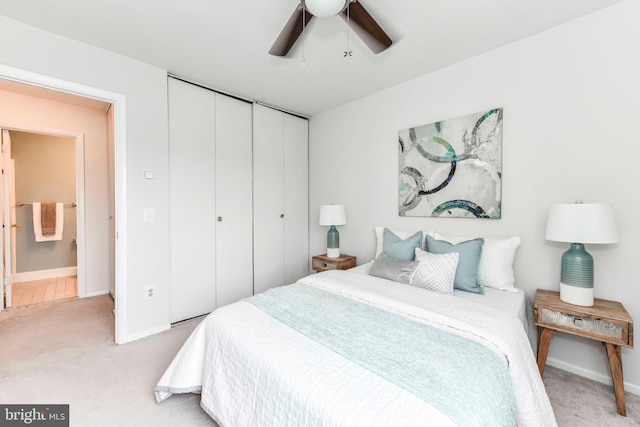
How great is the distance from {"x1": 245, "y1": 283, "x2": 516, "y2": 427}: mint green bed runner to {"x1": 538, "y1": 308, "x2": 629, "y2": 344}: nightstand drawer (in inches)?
34.7

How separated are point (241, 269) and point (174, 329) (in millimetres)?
920

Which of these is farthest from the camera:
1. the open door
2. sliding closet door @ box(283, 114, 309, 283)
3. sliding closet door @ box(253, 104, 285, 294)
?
sliding closet door @ box(283, 114, 309, 283)

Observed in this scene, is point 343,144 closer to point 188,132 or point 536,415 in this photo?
point 188,132

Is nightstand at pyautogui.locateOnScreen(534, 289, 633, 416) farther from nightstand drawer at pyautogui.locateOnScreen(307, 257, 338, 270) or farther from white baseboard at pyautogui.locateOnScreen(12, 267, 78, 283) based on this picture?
white baseboard at pyautogui.locateOnScreen(12, 267, 78, 283)

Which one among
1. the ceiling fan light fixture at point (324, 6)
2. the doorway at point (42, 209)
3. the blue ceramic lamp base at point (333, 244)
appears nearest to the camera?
the ceiling fan light fixture at point (324, 6)

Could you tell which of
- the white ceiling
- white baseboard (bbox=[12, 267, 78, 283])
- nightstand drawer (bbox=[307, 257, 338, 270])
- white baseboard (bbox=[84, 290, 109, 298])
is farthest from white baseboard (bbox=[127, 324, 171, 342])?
white baseboard (bbox=[12, 267, 78, 283])

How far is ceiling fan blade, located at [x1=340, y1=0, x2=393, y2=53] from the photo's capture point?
1.55 metres

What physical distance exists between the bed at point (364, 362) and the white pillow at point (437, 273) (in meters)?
0.13

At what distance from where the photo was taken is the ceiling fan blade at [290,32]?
5.20ft

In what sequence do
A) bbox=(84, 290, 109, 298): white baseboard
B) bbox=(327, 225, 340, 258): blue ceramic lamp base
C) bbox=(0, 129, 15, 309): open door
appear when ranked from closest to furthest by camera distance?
bbox=(0, 129, 15, 309): open door, bbox=(327, 225, 340, 258): blue ceramic lamp base, bbox=(84, 290, 109, 298): white baseboard

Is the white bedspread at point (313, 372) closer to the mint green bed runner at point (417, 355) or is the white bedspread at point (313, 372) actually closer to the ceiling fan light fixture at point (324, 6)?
the mint green bed runner at point (417, 355)

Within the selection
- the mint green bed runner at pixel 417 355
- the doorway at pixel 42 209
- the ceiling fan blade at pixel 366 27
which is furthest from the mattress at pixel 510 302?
the doorway at pixel 42 209

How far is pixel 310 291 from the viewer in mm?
1977

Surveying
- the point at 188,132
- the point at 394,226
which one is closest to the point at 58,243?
the point at 188,132
